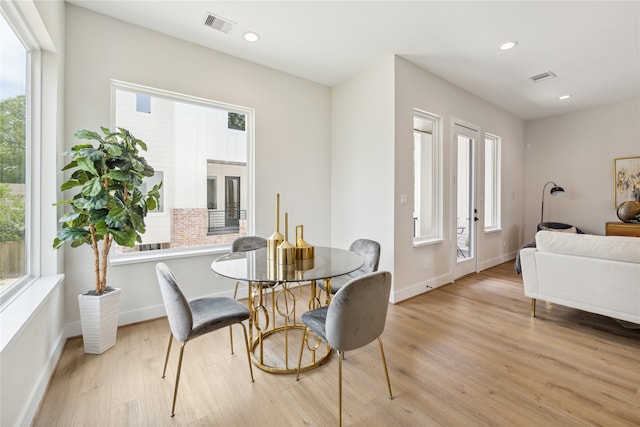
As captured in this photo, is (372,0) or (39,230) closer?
(39,230)

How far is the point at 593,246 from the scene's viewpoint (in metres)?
2.40

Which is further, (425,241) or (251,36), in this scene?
(425,241)

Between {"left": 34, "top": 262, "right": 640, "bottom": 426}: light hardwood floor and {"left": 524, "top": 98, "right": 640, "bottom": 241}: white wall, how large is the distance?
3644 mm

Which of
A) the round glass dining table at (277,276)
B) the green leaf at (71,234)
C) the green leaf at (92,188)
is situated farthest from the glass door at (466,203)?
the green leaf at (71,234)

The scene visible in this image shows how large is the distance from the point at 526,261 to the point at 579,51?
2450mm

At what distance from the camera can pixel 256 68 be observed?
3.41 meters

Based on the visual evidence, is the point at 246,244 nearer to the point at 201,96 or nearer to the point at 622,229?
the point at 201,96

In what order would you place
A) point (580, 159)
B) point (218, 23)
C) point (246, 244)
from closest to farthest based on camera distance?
point (218, 23) → point (246, 244) → point (580, 159)

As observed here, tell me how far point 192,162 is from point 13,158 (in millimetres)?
1463

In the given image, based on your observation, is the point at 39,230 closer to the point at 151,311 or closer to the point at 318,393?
the point at 151,311

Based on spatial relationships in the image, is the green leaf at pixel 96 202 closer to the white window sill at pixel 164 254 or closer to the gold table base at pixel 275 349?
the white window sill at pixel 164 254

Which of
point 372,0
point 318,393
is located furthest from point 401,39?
point 318,393

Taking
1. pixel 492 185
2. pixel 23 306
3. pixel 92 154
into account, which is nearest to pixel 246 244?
pixel 92 154

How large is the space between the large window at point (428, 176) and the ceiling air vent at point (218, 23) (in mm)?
2516
